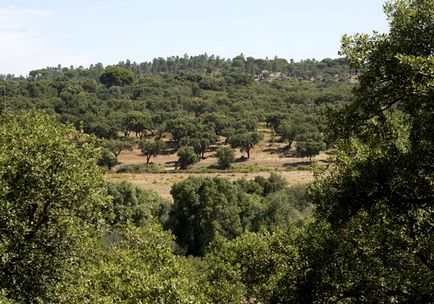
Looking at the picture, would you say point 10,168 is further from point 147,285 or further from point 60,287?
point 147,285

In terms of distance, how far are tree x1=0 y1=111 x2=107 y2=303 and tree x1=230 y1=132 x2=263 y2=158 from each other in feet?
438

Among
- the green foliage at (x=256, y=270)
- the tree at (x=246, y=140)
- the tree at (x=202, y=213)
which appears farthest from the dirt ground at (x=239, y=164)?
→ the green foliage at (x=256, y=270)

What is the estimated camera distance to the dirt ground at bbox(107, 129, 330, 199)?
11988 centimetres

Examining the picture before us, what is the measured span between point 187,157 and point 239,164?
1712 cm

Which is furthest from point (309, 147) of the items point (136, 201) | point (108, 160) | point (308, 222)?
point (308, 222)

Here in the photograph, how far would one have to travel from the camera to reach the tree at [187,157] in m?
141

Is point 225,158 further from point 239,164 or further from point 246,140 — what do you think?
point 246,140

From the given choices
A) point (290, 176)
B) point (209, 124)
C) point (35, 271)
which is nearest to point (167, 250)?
point (35, 271)

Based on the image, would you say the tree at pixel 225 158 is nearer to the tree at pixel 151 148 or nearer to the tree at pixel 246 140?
the tree at pixel 246 140

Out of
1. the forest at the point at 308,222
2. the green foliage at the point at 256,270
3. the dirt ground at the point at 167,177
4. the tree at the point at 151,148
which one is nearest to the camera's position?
the forest at the point at 308,222

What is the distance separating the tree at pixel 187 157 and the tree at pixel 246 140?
65.5 ft

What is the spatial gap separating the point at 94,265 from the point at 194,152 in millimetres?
127724

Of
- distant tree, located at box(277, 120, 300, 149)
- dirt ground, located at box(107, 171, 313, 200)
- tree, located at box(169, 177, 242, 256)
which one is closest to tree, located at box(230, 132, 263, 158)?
distant tree, located at box(277, 120, 300, 149)

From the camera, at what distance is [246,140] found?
505 ft
